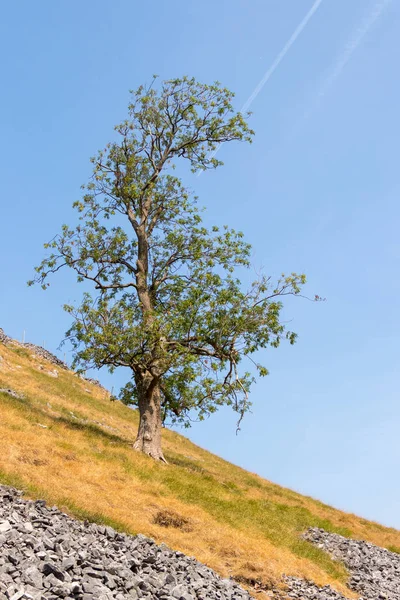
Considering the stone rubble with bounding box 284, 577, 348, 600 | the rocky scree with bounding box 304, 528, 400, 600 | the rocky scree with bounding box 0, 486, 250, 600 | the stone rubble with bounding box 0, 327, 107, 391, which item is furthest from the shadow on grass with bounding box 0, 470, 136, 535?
the stone rubble with bounding box 0, 327, 107, 391

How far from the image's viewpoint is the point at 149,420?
29328 millimetres

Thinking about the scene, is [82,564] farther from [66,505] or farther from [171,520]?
[171,520]

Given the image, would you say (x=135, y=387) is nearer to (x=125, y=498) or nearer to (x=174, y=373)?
(x=174, y=373)

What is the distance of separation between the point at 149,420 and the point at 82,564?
1935 cm

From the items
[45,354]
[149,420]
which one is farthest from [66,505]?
[45,354]

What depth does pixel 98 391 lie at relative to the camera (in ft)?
184

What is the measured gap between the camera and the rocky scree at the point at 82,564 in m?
8.89

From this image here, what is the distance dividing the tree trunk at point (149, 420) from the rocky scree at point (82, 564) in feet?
47.6

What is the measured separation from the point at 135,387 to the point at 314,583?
17662 millimetres

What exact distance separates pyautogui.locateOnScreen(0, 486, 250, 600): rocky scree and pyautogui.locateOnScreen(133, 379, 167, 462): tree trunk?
1451cm

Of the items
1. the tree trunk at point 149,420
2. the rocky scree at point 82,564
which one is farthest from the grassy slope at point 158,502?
the rocky scree at point 82,564

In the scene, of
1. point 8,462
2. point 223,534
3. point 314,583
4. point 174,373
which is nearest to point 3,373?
point 174,373

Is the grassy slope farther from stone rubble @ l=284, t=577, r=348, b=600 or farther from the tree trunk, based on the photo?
the tree trunk

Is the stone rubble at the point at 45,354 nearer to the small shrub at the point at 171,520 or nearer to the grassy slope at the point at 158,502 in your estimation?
the grassy slope at the point at 158,502
